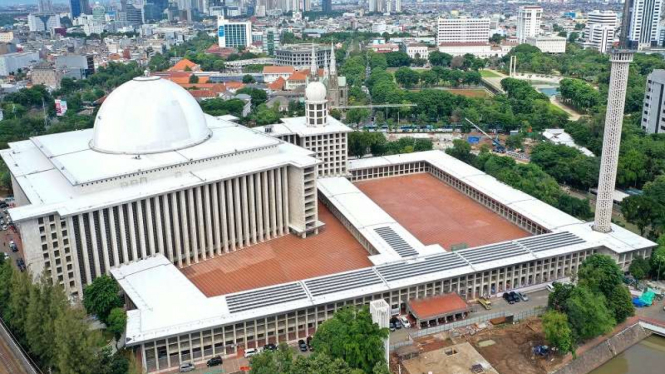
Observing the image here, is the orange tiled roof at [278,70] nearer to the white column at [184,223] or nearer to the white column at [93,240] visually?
the white column at [184,223]

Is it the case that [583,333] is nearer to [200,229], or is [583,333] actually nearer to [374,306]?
[374,306]

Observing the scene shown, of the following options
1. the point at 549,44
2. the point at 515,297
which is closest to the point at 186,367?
the point at 515,297

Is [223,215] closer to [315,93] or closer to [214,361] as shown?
[214,361]

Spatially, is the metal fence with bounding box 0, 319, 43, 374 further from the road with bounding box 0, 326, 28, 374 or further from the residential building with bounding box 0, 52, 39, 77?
the residential building with bounding box 0, 52, 39, 77

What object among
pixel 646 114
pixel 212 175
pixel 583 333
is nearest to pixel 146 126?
pixel 212 175

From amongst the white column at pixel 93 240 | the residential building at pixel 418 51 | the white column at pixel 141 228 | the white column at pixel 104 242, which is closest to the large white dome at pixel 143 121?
the white column at pixel 141 228

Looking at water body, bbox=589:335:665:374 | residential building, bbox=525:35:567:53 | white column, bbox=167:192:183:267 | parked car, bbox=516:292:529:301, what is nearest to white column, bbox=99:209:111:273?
→ white column, bbox=167:192:183:267
